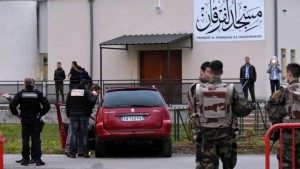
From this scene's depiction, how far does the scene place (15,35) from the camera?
35.8 meters

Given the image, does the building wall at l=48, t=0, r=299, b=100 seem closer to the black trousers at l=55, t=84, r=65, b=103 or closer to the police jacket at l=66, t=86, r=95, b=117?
the black trousers at l=55, t=84, r=65, b=103

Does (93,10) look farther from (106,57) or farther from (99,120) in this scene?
(99,120)

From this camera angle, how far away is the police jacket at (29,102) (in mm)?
16328

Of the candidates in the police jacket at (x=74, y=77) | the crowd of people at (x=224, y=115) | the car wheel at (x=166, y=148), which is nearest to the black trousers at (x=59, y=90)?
the police jacket at (x=74, y=77)

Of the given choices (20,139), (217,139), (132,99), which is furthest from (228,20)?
(217,139)

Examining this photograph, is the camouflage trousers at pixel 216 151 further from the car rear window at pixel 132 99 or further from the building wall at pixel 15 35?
the building wall at pixel 15 35

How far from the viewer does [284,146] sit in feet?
34.7

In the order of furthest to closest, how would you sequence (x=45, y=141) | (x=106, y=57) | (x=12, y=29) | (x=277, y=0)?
1. (x=12, y=29)
2. (x=106, y=57)
3. (x=277, y=0)
4. (x=45, y=141)

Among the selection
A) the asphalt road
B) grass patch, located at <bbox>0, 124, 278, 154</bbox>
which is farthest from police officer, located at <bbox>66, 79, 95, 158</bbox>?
grass patch, located at <bbox>0, 124, 278, 154</bbox>

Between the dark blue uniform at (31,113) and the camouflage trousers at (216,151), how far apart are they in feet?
22.5

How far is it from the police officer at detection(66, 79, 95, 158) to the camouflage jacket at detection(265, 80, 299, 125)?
770 centimetres

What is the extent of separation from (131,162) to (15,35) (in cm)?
2047

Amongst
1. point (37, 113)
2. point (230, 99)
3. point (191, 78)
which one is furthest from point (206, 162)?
point (191, 78)

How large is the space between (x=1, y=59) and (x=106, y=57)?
5.64 metres
